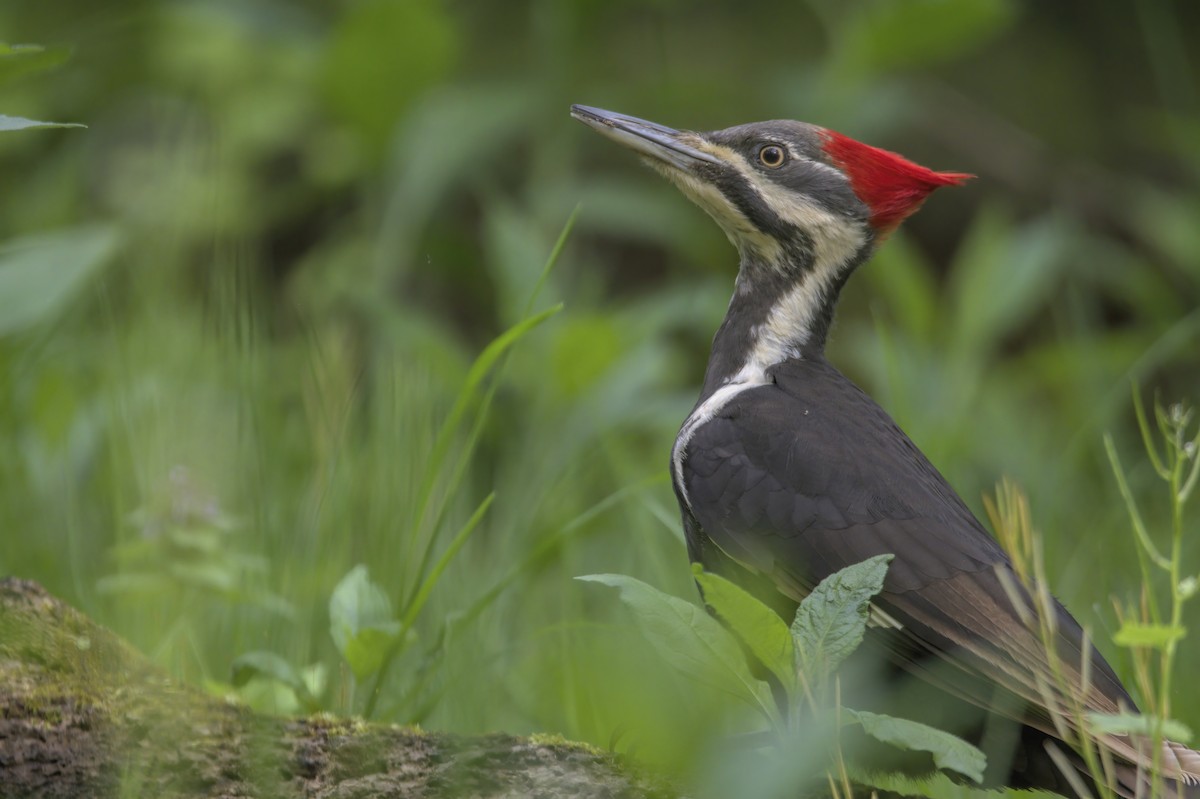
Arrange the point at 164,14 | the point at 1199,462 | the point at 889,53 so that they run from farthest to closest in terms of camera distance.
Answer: the point at 164,14 < the point at 889,53 < the point at 1199,462

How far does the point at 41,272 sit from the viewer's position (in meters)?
3.23

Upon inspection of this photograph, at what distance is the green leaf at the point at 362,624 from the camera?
2.50 meters

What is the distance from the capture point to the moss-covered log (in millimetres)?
2021

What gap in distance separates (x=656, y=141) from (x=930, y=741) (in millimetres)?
1986

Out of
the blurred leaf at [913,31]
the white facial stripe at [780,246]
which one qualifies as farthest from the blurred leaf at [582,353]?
the blurred leaf at [913,31]

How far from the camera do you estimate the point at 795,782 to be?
2.04 meters

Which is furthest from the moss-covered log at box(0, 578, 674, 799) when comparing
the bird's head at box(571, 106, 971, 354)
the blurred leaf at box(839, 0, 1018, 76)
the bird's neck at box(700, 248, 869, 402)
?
the blurred leaf at box(839, 0, 1018, 76)

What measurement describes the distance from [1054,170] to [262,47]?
3676 mm

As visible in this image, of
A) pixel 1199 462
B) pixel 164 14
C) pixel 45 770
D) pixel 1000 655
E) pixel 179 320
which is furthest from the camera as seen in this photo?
pixel 164 14

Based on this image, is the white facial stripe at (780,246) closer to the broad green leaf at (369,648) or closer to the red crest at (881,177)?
the red crest at (881,177)

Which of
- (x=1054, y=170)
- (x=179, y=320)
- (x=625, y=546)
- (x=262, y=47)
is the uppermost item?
(x=262, y=47)

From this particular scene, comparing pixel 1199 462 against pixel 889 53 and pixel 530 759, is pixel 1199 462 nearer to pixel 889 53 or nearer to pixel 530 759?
pixel 530 759

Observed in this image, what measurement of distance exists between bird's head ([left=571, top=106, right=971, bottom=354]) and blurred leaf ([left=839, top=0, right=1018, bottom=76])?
5.83ft

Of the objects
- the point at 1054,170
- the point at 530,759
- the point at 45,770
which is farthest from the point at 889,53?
the point at 45,770
